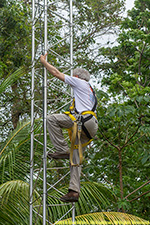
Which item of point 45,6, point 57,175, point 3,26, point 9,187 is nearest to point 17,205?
point 9,187

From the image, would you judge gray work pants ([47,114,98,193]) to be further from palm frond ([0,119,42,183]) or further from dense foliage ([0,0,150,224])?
palm frond ([0,119,42,183])

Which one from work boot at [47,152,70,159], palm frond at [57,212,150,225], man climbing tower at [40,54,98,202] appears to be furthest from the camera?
palm frond at [57,212,150,225]

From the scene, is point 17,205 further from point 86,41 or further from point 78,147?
point 86,41

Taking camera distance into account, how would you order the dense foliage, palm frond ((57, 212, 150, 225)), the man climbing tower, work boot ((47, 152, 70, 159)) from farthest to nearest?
1. the dense foliage
2. palm frond ((57, 212, 150, 225))
3. work boot ((47, 152, 70, 159))
4. the man climbing tower

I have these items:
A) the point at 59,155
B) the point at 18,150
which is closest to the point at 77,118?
the point at 59,155

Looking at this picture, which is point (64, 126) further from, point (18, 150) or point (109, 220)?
point (18, 150)

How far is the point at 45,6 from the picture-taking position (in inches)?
199

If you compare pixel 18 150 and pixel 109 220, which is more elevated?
pixel 18 150

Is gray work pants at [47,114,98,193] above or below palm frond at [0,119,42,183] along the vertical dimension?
below

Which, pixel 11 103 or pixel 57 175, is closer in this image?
pixel 57 175

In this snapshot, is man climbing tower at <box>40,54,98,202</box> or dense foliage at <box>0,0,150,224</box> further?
dense foliage at <box>0,0,150,224</box>

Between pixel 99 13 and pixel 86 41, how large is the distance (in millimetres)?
781

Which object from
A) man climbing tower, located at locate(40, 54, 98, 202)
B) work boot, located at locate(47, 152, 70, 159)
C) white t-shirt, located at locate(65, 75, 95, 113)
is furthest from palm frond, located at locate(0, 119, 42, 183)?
white t-shirt, located at locate(65, 75, 95, 113)

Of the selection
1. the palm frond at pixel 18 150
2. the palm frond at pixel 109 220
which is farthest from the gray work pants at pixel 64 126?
the palm frond at pixel 18 150
